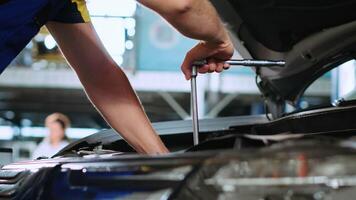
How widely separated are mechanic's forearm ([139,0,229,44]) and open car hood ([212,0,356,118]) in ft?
2.05

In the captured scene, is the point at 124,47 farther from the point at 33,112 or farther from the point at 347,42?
the point at 347,42

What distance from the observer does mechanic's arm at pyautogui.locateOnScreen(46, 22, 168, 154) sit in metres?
1.46

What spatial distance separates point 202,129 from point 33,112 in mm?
9241

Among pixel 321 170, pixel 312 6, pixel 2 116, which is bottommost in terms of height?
pixel 2 116

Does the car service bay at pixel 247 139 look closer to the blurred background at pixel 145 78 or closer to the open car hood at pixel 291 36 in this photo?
the open car hood at pixel 291 36

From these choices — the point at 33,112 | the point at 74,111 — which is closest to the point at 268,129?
the point at 74,111

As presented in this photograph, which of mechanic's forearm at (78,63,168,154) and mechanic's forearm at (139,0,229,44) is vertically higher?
mechanic's forearm at (139,0,229,44)

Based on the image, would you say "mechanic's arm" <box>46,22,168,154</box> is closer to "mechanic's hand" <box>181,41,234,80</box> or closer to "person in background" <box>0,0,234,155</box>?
"person in background" <box>0,0,234,155</box>

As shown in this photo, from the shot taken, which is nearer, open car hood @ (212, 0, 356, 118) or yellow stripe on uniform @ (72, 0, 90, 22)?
yellow stripe on uniform @ (72, 0, 90, 22)

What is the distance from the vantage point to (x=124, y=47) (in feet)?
23.6

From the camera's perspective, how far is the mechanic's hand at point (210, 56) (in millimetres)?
1280

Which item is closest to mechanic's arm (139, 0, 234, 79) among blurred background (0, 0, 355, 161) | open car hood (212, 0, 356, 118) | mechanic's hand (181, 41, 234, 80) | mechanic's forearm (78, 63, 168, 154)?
mechanic's hand (181, 41, 234, 80)

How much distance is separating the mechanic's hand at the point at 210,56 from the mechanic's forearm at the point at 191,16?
0.10 meters

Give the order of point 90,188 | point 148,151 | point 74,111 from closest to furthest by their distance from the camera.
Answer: point 90,188 → point 148,151 → point 74,111
